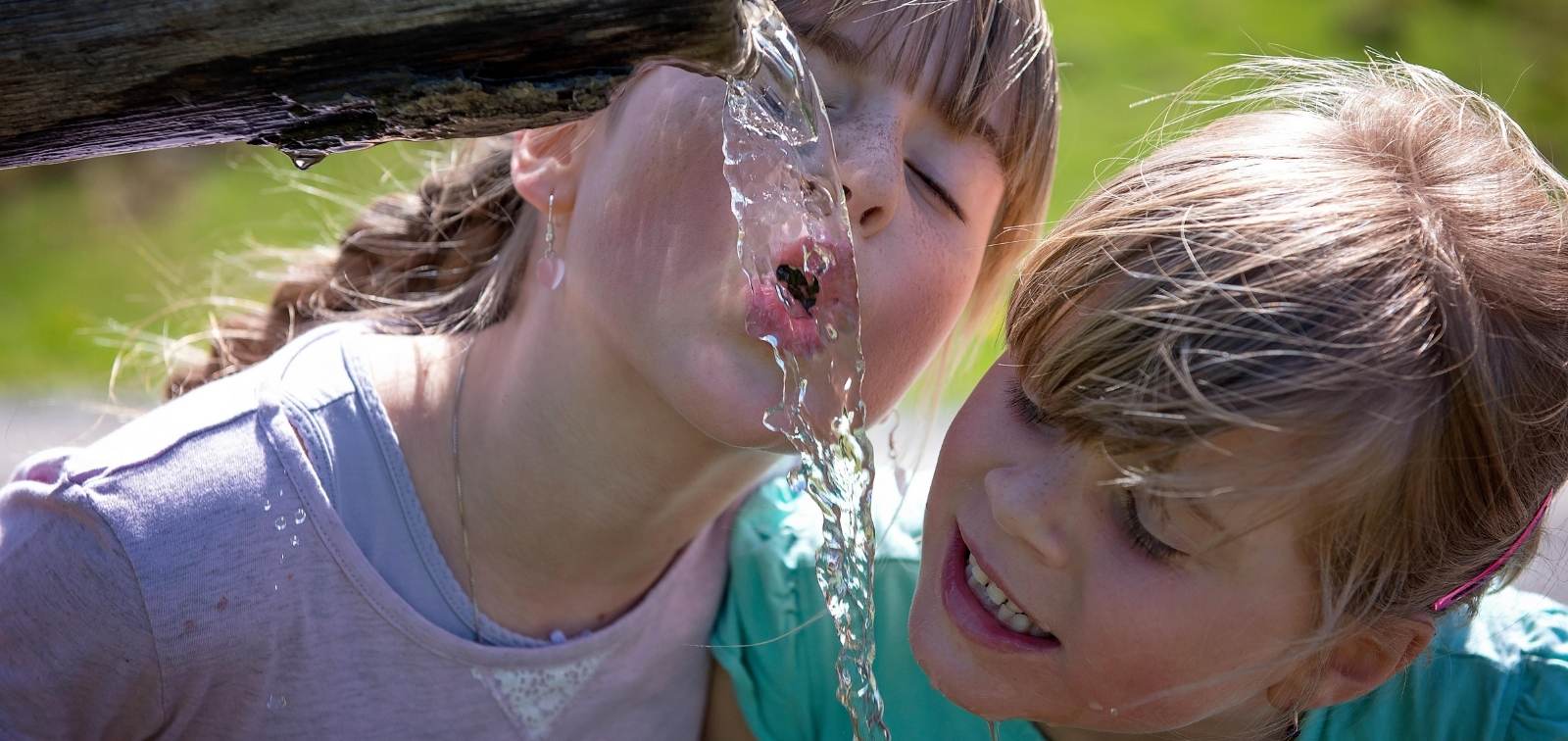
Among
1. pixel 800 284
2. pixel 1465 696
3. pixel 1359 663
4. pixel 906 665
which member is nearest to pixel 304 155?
pixel 800 284

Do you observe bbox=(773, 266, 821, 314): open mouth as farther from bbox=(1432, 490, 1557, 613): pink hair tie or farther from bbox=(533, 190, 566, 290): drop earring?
bbox=(1432, 490, 1557, 613): pink hair tie

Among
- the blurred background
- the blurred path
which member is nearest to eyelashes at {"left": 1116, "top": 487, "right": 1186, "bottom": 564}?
the blurred path

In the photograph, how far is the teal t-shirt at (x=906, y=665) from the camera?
2.26 metres

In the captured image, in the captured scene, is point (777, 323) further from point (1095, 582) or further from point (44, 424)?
point (44, 424)

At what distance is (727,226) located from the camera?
1941mm

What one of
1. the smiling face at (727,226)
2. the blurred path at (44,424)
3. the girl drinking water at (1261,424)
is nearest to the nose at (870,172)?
the smiling face at (727,226)

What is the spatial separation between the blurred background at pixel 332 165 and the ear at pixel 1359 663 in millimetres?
3618

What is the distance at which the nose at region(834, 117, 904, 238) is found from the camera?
6.34 feet

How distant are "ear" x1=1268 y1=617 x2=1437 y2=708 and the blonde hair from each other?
0.82 metres

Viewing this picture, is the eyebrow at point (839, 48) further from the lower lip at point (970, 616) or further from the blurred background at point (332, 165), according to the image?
the blurred background at point (332, 165)

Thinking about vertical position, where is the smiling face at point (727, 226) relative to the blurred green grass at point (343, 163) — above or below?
above

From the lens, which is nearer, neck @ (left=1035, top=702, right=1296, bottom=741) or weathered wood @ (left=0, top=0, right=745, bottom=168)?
weathered wood @ (left=0, top=0, right=745, bottom=168)

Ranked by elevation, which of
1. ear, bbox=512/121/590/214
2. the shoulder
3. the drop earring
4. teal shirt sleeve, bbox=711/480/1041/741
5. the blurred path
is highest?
ear, bbox=512/121/590/214

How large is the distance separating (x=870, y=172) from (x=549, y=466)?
0.71 m
